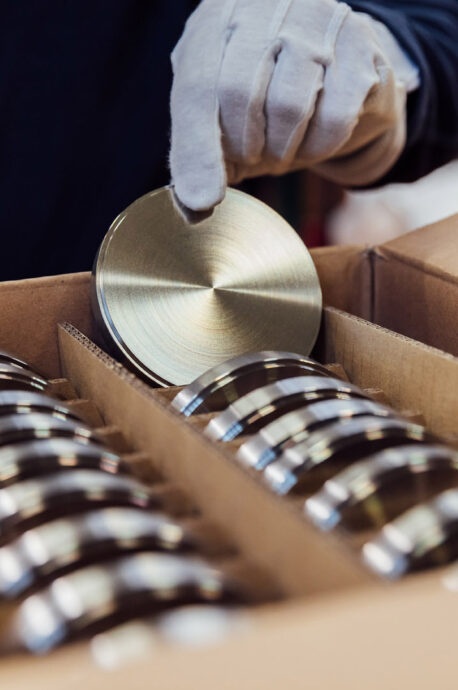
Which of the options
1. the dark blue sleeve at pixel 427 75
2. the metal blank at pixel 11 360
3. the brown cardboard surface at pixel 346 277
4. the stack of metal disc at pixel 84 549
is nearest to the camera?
the stack of metal disc at pixel 84 549

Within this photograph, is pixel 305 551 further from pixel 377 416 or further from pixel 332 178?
pixel 332 178

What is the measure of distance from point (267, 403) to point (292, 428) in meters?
0.07

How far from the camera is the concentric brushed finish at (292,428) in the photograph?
2.04 feet

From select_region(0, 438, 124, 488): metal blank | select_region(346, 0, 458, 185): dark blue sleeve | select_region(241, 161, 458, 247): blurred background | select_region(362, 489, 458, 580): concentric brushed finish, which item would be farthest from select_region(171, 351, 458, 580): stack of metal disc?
select_region(241, 161, 458, 247): blurred background

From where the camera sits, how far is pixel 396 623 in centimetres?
35

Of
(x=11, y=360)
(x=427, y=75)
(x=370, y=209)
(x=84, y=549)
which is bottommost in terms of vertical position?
(x=370, y=209)

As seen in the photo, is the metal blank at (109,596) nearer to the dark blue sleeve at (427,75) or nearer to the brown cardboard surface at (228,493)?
the brown cardboard surface at (228,493)

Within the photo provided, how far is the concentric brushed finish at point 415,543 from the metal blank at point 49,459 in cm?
21

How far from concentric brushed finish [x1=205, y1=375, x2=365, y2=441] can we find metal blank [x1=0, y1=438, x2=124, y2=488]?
0.11 meters

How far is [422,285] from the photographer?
98cm

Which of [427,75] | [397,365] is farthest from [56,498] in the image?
[427,75]

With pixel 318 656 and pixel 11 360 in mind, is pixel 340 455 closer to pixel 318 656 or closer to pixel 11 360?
pixel 318 656

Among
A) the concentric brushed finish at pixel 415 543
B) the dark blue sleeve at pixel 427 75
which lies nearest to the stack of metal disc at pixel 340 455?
the concentric brushed finish at pixel 415 543

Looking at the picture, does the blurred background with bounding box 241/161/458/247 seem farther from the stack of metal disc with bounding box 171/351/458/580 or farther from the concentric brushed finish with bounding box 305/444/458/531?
the concentric brushed finish with bounding box 305/444/458/531
